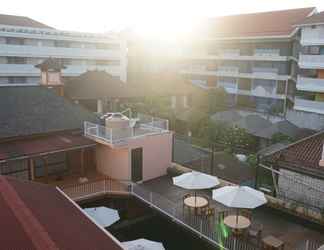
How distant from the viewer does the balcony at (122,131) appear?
17828 mm

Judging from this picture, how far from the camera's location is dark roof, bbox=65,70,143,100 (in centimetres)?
3322

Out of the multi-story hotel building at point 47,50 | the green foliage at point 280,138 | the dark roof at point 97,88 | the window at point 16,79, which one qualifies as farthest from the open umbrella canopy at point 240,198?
the window at point 16,79

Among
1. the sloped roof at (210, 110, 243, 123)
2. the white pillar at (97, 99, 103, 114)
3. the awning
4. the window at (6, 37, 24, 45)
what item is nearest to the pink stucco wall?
the awning

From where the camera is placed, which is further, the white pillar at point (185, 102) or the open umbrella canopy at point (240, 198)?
the white pillar at point (185, 102)

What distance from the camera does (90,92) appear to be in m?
33.6

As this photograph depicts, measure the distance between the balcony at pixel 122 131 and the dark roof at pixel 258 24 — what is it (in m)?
25.0

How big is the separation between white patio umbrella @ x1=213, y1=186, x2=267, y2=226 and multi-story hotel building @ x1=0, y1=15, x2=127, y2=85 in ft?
105

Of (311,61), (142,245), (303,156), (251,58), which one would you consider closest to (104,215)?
(142,245)

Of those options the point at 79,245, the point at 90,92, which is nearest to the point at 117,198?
the point at 79,245

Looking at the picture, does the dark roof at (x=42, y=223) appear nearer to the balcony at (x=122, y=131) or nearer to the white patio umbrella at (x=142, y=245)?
the white patio umbrella at (x=142, y=245)

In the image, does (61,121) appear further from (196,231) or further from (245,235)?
(245,235)

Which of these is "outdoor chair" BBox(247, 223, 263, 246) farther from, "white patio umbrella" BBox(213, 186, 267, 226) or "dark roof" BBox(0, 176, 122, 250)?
"dark roof" BBox(0, 176, 122, 250)

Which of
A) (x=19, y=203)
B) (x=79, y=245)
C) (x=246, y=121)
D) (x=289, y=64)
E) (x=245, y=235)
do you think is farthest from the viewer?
(x=289, y=64)

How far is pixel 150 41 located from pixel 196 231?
150ft
